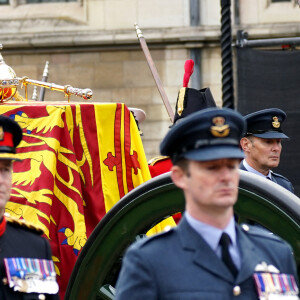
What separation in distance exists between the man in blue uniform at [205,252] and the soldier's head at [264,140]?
125 inches

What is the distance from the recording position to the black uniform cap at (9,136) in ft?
13.7

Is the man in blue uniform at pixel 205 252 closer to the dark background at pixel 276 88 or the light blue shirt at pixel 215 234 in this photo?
the light blue shirt at pixel 215 234

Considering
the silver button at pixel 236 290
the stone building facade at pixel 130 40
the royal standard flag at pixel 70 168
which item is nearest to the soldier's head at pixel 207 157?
the silver button at pixel 236 290

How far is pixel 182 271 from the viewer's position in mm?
3492

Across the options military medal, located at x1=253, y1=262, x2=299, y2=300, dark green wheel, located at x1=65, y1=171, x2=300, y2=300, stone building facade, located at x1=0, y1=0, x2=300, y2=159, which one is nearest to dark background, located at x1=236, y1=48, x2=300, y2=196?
dark green wheel, located at x1=65, y1=171, x2=300, y2=300

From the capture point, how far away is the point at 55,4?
1572 cm

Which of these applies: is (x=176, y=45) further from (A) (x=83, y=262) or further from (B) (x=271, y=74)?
(A) (x=83, y=262)

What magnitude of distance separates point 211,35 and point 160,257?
11487 mm

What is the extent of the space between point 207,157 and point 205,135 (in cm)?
17

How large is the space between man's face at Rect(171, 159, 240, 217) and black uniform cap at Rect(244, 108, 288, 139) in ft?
10.9

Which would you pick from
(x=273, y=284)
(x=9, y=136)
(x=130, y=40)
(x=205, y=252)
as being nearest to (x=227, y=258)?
(x=205, y=252)

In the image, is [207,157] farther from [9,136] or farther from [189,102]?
[189,102]

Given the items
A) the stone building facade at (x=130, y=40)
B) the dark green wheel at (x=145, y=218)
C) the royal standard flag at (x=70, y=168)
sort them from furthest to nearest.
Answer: the stone building facade at (x=130, y=40), the royal standard flag at (x=70, y=168), the dark green wheel at (x=145, y=218)

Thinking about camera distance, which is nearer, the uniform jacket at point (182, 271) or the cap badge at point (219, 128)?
the uniform jacket at point (182, 271)
